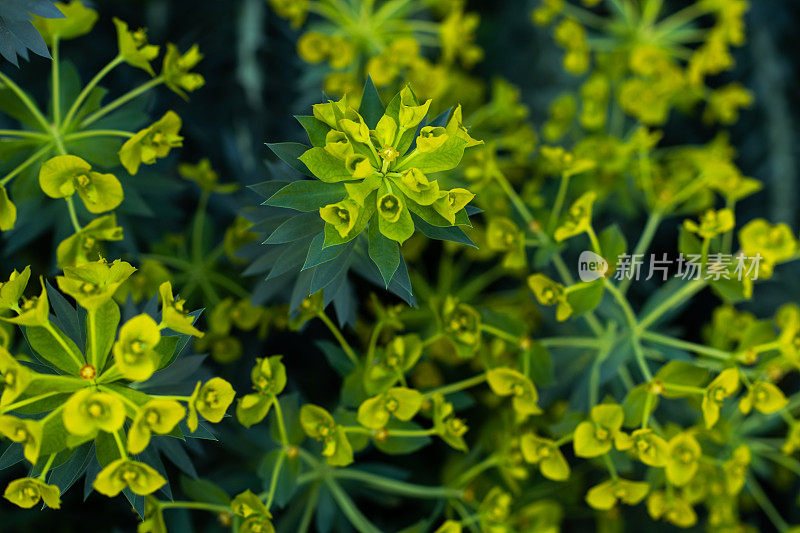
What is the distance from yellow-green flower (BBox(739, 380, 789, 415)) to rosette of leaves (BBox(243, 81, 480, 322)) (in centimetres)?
55

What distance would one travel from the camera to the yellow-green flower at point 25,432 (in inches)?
32.9

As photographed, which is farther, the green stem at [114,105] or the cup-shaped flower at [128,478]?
the green stem at [114,105]

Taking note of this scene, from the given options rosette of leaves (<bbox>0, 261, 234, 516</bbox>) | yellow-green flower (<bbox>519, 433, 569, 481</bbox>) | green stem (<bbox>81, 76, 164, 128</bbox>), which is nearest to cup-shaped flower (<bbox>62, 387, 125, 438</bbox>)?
rosette of leaves (<bbox>0, 261, 234, 516</bbox>)

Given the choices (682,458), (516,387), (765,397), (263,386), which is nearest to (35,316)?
(263,386)

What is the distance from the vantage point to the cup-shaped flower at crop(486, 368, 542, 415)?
1.13 metres

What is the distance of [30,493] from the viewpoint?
35.0 inches

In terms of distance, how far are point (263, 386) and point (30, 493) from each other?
32 centimetres

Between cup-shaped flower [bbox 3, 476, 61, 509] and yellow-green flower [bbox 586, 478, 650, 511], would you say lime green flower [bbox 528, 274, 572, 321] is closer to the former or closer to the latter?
yellow-green flower [bbox 586, 478, 650, 511]

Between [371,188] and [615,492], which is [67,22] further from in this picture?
[615,492]

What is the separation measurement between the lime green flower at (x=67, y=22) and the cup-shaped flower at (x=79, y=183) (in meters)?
0.28

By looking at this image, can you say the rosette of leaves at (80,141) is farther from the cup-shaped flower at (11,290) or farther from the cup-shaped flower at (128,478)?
the cup-shaped flower at (128,478)

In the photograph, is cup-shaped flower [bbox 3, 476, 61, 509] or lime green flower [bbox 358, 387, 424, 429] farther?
lime green flower [bbox 358, 387, 424, 429]

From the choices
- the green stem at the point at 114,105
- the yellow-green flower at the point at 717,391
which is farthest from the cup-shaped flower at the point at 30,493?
the yellow-green flower at the point at 717,391

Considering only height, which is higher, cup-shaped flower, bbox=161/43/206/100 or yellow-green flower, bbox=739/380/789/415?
cup-shaped flower, bbox=161/43/206/100
